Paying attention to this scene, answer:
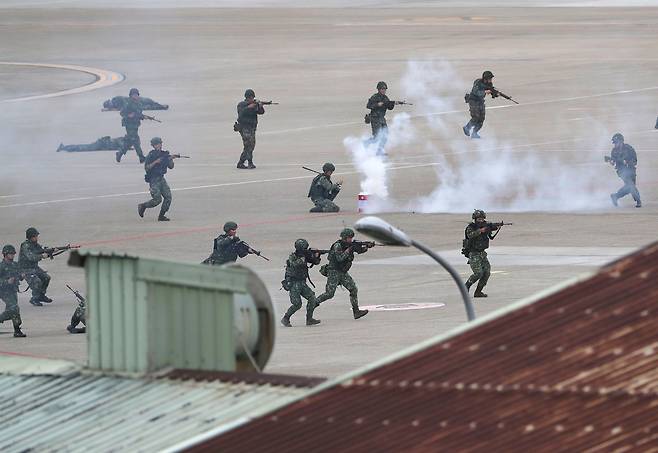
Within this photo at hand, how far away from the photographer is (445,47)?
10225 cm

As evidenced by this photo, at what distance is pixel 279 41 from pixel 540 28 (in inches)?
665

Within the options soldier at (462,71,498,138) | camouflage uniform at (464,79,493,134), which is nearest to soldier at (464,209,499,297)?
soldier at (462,71,498,138)

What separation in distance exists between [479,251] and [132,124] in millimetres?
27598

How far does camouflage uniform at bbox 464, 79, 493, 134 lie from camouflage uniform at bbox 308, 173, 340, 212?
13.3m

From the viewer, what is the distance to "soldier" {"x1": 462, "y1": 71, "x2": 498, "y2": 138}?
64.0 metres

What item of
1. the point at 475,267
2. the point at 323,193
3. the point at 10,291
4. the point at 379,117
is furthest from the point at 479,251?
the point at 379,117

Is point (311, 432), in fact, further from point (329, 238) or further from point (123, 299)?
point (329, 238)

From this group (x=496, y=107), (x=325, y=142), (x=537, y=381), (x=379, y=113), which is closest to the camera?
(x=537, y=381)

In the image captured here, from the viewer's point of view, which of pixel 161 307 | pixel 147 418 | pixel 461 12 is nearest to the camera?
pixel 147 418

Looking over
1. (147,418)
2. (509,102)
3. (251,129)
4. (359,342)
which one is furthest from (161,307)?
(509,102)

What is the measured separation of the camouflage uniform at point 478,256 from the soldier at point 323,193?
1246 centimetres

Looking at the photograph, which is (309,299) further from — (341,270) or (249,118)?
(249,118)

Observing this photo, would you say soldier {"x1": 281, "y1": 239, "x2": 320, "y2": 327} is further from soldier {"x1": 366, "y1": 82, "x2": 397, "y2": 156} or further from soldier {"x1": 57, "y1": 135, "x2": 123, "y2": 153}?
soldier {"x1": 57, "y1": 135, "x2": 123, "y2": 153}

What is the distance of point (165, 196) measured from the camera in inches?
1997
